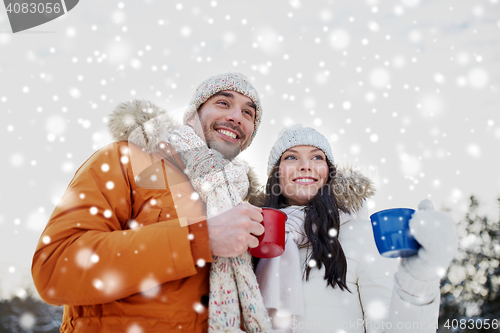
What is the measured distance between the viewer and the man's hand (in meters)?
1.67

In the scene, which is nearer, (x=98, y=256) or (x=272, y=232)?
(x=98, y=256)

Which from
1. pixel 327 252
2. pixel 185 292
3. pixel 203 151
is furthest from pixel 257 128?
pixel 185 292

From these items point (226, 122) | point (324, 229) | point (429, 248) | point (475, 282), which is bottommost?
point (475, 282)

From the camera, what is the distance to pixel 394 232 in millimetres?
1666

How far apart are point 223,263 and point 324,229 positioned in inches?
44.6

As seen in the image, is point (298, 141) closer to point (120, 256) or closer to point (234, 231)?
point (234, 231)

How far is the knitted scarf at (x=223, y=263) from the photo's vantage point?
1.80 metres

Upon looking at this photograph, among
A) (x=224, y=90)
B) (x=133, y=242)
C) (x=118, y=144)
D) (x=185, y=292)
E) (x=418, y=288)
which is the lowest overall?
(x=418, y=288)

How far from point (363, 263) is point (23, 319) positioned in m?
21.3

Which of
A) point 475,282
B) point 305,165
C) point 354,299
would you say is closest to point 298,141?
point 305,165

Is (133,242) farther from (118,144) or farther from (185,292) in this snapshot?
(118,144)

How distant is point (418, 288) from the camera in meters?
1.79

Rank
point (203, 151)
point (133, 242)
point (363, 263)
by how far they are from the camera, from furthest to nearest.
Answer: point (363, 263) < point (203, 151) < point (133, 242)

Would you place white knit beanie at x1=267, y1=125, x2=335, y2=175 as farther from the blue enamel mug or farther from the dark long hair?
the blue enamel mug
